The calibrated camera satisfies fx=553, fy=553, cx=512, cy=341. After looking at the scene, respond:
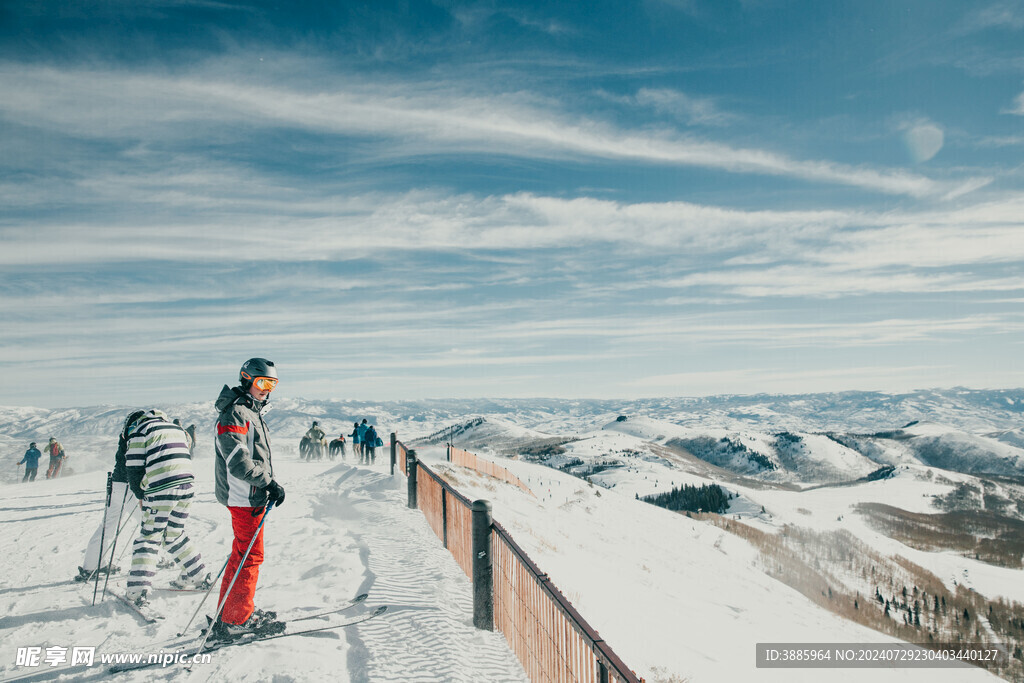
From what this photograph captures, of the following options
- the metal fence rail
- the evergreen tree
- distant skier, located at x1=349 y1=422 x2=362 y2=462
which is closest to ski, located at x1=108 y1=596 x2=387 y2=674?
the metal fence rail

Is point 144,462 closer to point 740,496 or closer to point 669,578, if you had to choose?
point 669,578

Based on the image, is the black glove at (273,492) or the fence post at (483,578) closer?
the black glove at (273,492)

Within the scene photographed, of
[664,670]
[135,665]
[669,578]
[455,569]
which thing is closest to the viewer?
[135,665]

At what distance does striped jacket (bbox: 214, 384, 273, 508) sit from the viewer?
16.0 ft

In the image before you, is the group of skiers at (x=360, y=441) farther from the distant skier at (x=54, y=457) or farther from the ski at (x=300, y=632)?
the ski at (x=300, y=632)

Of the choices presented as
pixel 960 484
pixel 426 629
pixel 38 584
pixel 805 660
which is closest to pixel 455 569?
pixel 426 629

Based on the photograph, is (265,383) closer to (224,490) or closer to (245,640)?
(224,490)

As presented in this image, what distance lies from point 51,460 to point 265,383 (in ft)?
72.3

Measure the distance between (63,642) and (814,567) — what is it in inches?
2075

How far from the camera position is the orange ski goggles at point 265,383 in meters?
5.23

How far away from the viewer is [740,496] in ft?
303

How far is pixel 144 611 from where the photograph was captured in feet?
19.0

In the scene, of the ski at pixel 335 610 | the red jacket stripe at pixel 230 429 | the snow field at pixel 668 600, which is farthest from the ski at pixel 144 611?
the snow field at pixel 668 600

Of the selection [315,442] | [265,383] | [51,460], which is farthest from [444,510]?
[51,460]
